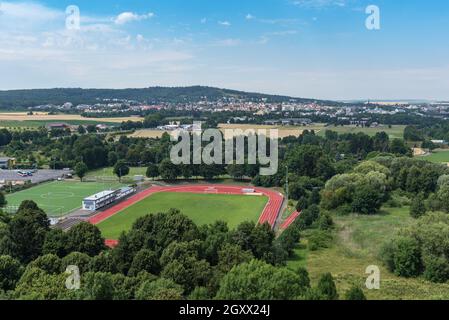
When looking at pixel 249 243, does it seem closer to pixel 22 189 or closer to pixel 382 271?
pixel 382 271

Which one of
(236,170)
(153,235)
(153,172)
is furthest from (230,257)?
(153,172)

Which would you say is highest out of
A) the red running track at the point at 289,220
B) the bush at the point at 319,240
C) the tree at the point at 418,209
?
the tree at the point at 418,209

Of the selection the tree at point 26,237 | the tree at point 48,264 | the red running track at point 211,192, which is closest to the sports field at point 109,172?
the red running track at point 211,192

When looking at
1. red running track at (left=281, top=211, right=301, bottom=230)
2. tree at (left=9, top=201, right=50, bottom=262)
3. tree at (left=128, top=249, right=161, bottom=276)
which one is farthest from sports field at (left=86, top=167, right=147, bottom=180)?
tree at (left=128, top=249, right=161, bottom=276)

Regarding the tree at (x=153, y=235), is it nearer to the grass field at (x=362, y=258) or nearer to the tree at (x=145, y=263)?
the tree at (x=145, y=263)

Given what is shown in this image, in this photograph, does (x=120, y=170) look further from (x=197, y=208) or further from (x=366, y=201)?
(x=366, y=201)
